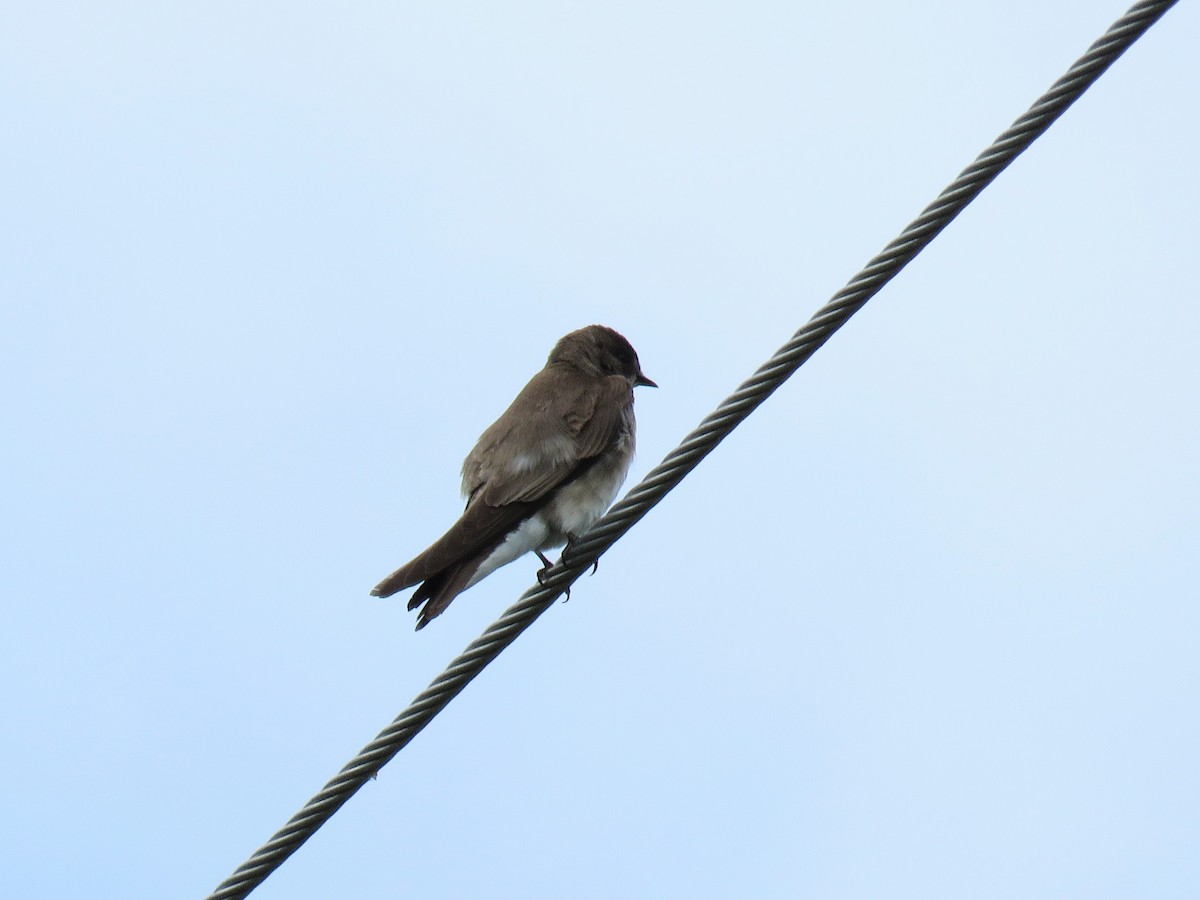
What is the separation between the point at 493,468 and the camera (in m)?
6.61

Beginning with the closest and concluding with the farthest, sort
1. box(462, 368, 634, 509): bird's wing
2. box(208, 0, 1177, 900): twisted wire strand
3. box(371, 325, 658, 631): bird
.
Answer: box(208, 0, 1177, 900): twisted wire strand < box(371, 325, 658, 631): bird < box(462, 368, 634, 509): bird's wing

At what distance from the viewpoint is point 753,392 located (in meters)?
4.41

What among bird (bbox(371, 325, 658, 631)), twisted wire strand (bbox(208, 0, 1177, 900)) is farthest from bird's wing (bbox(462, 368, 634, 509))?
twisted wire strand (bbox(208, 0, 1177, 900))

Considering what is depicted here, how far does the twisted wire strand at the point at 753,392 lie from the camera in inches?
156

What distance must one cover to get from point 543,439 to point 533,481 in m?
0.33

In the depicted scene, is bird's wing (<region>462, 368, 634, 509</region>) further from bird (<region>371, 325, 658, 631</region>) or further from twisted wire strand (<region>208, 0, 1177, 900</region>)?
twisted wire strand (<region>208, 0, 1177, 900</region>)

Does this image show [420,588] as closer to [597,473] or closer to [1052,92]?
[597,473]

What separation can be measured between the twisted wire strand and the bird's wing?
5.66ft

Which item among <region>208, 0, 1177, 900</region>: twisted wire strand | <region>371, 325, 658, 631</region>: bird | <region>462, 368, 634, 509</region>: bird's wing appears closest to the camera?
<region>208, 0, 1177, 900</region>: twisted wire strand

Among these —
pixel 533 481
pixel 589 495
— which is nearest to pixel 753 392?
pixel 533 481

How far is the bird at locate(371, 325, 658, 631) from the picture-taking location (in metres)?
5.88

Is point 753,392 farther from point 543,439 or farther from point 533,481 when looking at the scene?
point 543,439

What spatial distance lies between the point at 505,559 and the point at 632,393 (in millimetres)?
→ 1566

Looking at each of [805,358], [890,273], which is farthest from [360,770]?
[890,273]
